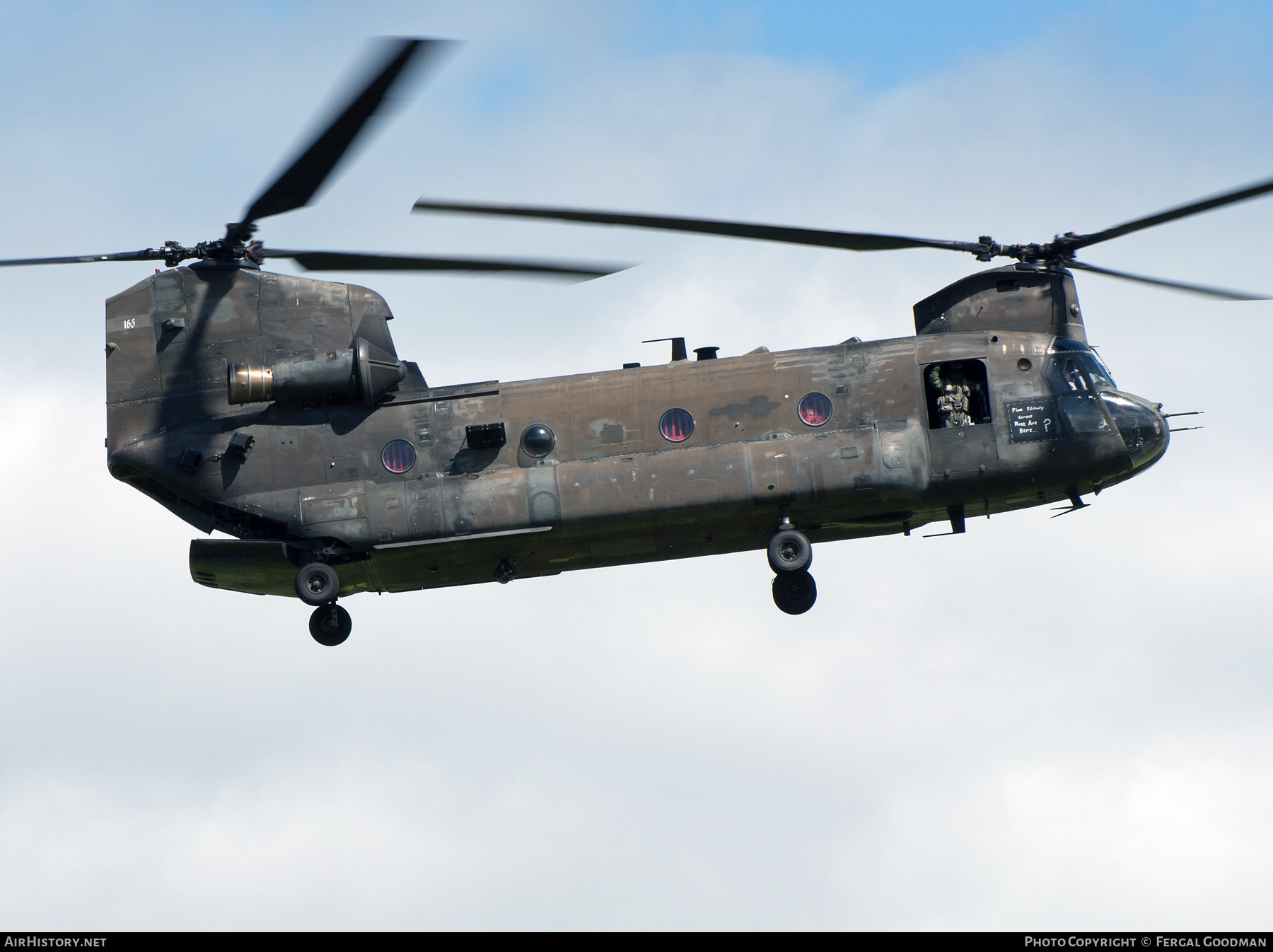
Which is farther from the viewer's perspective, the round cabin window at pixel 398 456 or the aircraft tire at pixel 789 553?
the round cabin window at pixel 398 456

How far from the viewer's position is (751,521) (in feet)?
84.9

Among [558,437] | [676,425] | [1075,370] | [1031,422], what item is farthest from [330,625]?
[1075,370]

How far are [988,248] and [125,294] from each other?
1412 centimetres

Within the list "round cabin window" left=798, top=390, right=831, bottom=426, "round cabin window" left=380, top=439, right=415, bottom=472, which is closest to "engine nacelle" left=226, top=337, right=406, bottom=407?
"round cabin window" left=380, top=439, right=415, bottom=472

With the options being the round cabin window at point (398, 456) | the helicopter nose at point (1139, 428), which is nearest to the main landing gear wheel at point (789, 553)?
the helicopter nose at point (1139, 428)

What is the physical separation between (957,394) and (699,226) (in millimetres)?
5588

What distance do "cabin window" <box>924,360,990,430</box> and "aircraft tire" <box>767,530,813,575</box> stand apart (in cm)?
278

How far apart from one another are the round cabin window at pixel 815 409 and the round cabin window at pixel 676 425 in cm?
175

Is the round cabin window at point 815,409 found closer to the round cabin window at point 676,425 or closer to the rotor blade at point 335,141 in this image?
the round cabin window at point 676,425

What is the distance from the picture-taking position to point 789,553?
84.0 ft

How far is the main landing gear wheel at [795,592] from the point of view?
84.8ft

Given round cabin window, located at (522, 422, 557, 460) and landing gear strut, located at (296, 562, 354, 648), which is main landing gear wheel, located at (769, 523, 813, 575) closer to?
round cabin window, located at (522, 422, 557, 460)

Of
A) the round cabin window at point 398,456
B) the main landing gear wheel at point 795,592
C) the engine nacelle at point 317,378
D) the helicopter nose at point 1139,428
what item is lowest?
the main landing gear wheel at point 795,592

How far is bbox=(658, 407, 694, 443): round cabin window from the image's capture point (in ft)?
85.3
